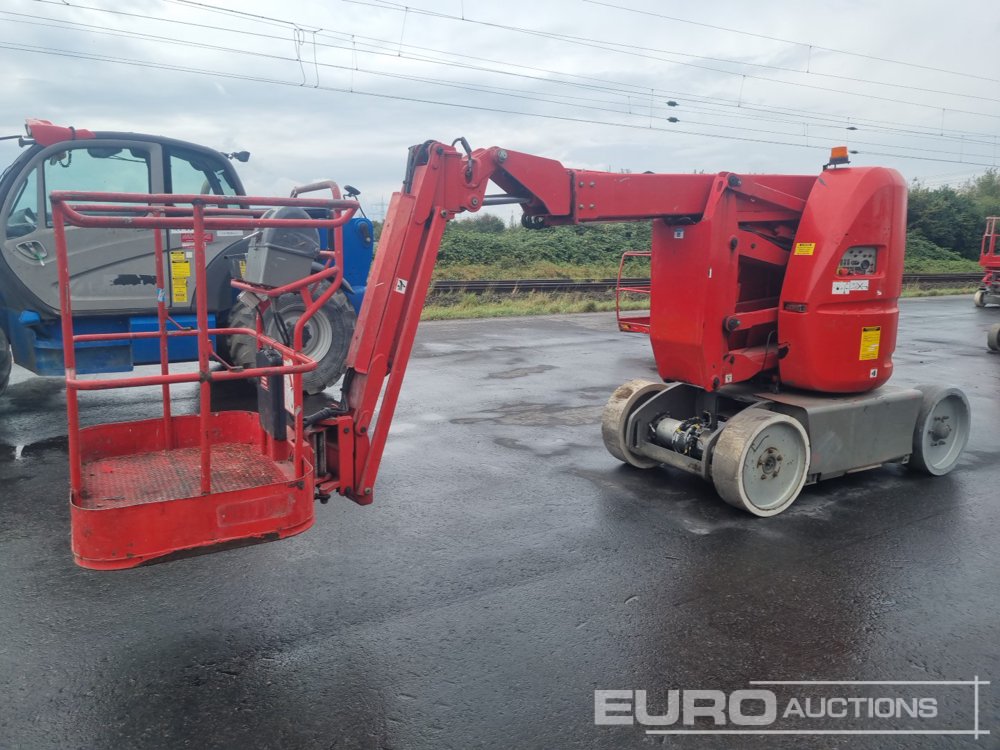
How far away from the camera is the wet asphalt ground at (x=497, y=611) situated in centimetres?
322

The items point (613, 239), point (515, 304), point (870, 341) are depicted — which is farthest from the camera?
point (613, 239)

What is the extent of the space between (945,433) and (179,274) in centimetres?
754

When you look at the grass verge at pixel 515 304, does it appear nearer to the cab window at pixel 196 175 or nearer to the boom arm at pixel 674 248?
the cab window at pixel 196 175

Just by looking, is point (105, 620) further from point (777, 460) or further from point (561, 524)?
point (777, 460)

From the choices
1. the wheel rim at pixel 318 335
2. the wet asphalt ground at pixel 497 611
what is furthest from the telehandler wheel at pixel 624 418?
the wheel rim at pixel 318 335

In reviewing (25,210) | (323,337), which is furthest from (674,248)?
(25,210)

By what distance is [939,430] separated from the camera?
21.5 ft

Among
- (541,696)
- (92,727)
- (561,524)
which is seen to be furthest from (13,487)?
(541,696)

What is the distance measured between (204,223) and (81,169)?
5.35m

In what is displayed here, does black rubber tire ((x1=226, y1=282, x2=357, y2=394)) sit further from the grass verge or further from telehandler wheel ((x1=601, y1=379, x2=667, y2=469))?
the grass verge

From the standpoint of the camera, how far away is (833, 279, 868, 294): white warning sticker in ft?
18.5

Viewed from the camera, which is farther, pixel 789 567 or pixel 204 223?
pixel 789 567

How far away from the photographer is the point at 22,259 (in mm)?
7594

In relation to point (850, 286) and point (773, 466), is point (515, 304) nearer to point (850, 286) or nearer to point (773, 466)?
point (850, 286)
